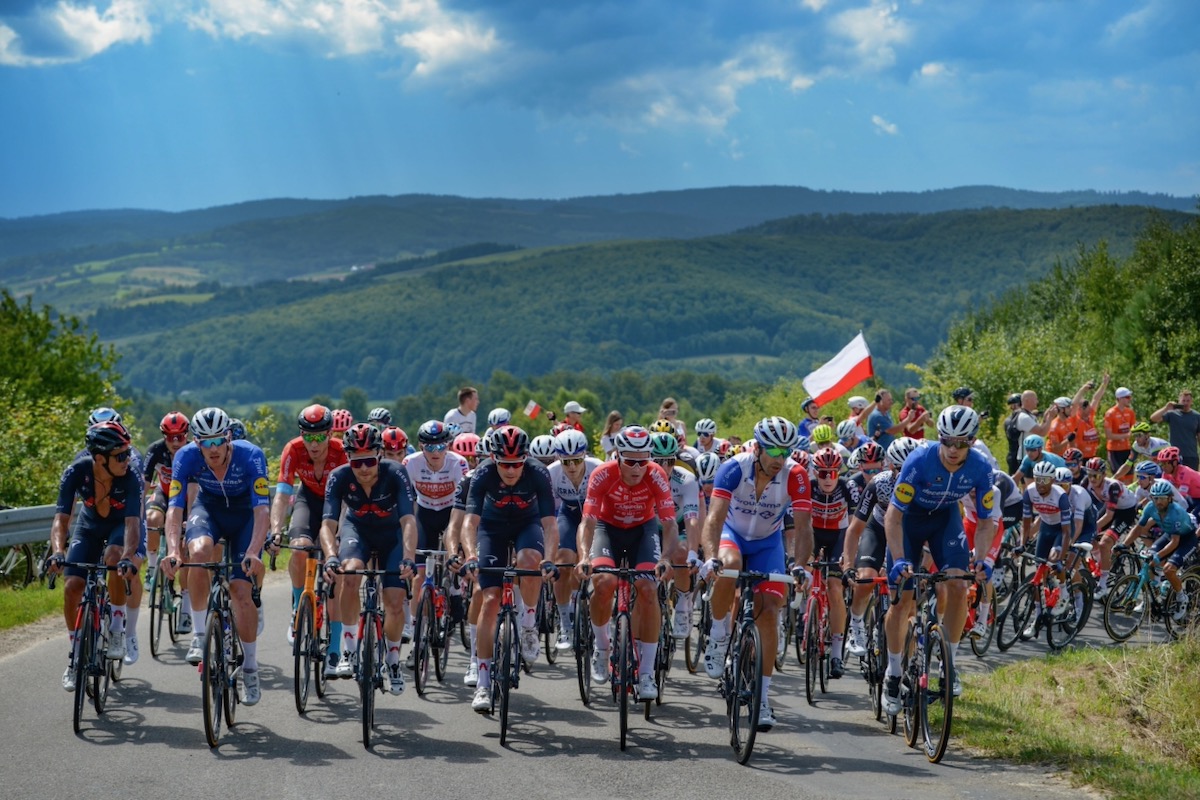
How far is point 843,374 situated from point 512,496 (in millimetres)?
18786

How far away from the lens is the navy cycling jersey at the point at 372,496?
1051cm

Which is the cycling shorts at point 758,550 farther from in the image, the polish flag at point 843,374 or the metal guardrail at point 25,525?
the polish flag at point 843,374

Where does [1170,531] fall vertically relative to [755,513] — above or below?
below

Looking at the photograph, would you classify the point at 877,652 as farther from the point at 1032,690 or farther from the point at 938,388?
the point at 938,388

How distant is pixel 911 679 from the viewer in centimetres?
968

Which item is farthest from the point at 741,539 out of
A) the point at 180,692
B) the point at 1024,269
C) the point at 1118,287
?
the point at 1024,269

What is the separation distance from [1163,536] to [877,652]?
260 inches

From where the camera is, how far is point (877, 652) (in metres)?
10.9

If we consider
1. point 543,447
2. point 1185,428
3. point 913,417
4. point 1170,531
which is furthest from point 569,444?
point 1185,428

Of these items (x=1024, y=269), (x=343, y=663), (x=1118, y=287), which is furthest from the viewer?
(x=1024, y=269)

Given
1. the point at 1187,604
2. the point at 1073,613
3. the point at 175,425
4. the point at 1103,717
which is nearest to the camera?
the point at 1103,717

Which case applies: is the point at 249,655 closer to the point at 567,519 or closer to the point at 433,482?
the point at 433,482

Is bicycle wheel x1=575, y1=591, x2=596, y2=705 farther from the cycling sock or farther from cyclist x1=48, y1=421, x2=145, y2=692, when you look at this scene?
cyclist x1=48, y1=421, x2=145, y2=692

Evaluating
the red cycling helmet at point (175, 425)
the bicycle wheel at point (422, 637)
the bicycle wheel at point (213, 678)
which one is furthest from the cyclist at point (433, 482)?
the bicycle wheel at point (213, 678)
